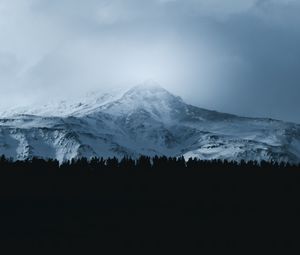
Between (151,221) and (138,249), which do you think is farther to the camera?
(151,221)

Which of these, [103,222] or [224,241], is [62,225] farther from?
[224,241]

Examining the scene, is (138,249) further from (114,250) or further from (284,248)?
(284,248)

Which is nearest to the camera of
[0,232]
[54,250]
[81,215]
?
[54,250]

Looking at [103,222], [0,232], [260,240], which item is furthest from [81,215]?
[260,240]

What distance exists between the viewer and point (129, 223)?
7766 inches

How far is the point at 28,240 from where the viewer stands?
181875 millimetres

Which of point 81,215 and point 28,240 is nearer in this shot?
point 28,240

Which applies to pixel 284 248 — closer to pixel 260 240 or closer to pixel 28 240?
pixel 260 240

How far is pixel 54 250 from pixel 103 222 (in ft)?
76.9

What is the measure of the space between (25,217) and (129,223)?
807 inches

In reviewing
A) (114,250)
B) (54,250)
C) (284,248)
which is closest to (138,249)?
(114,250)

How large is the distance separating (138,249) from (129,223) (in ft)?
56.3

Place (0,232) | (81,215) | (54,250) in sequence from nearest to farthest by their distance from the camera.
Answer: (54,250), (0,232), (81,215)

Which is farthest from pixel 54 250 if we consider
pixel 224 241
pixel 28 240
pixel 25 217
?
pixel 224 241
